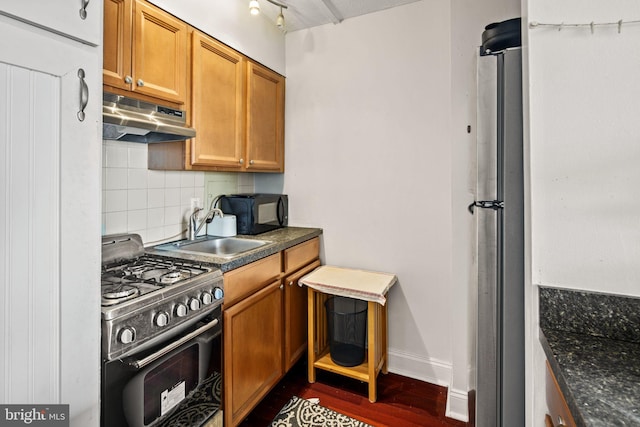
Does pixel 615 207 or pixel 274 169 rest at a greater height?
pixel 274 169

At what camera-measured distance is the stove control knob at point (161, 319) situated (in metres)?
1.15

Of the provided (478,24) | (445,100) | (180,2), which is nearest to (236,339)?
(180,2)

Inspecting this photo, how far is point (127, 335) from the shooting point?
1060mm

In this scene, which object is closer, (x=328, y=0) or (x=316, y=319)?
(x=328, y=0)

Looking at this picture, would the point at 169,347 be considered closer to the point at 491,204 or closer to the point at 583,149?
the point at 491,204

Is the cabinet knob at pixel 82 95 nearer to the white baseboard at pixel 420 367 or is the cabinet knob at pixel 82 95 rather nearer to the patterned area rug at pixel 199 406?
the patterned area rug at pixel 199 406

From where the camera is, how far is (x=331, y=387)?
2.13 meters

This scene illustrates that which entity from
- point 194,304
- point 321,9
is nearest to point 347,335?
point 194,304

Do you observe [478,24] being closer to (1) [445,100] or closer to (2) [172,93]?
(1) [445,100]

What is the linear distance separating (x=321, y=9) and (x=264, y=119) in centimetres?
86

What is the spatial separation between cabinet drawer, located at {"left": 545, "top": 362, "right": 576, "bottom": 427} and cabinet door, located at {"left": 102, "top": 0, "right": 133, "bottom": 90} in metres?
1.87

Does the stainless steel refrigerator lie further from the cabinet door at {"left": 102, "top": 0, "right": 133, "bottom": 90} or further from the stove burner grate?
the cabinet door at {"left": 102, "top": 0, "right": 133, "bottom": 90}

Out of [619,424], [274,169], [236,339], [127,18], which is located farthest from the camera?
[274,169]

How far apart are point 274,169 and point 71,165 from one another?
1645 millimetres
